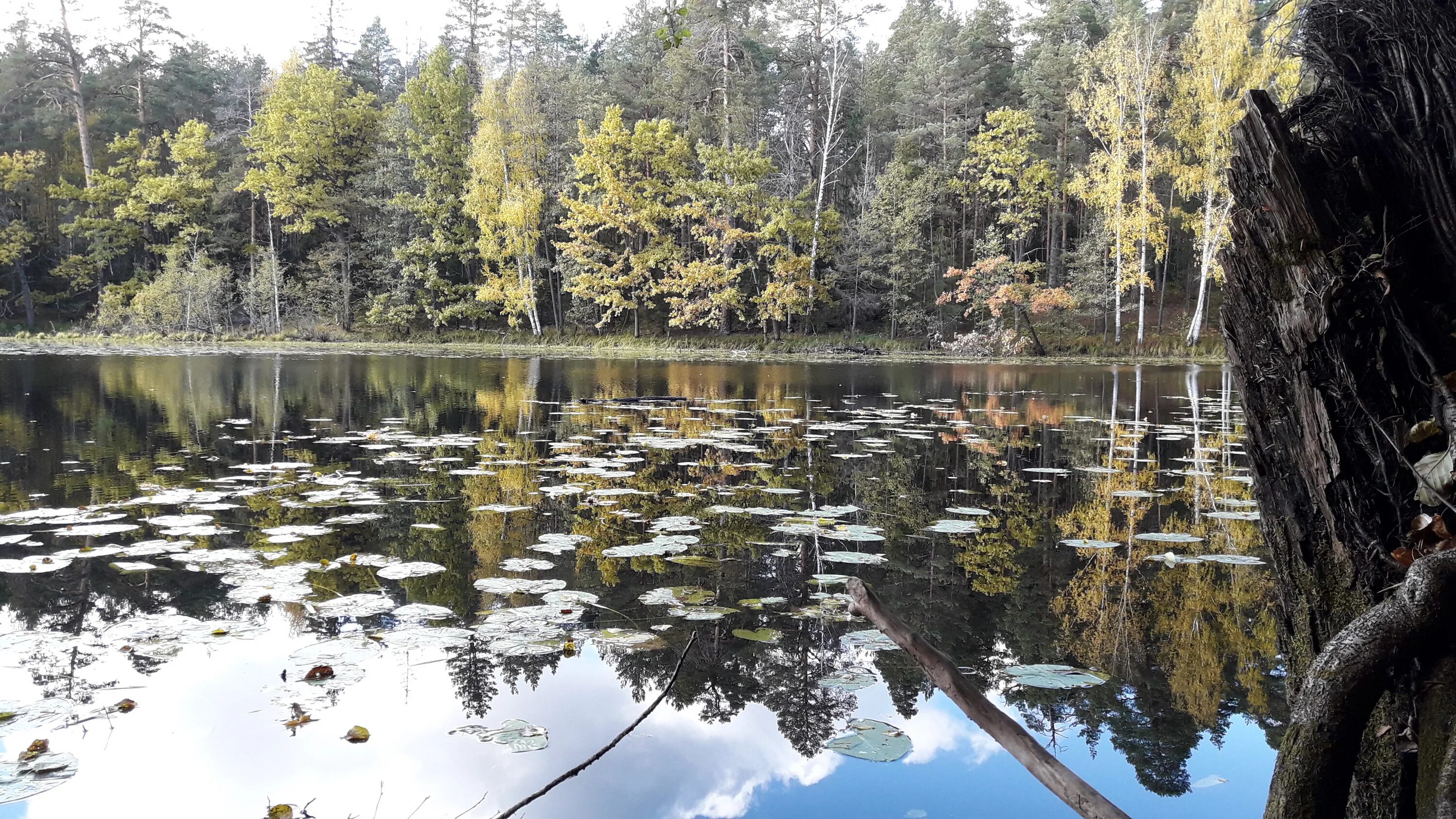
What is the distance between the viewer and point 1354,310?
4.87ft

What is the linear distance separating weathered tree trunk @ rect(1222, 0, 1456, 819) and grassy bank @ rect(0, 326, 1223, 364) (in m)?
22.9

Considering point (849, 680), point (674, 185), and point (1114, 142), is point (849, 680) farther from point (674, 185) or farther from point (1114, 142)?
point (674, 185)

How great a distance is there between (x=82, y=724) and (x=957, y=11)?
51367 millimetres

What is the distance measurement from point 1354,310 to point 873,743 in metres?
1.53

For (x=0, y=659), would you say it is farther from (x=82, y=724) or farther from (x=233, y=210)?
(x=233, y=210)

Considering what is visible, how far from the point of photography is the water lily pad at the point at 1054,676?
2639mm

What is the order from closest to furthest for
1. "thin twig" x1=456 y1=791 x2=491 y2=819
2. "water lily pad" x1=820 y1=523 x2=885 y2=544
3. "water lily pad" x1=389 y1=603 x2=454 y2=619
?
"thin twig" x1=456 y1=791 x2=491 y2=819 < "water lily pad" x1=389 y1=603 x2=454 y2=619 < "water lily pad" x1=820 y1=523 x2=885 y2=544

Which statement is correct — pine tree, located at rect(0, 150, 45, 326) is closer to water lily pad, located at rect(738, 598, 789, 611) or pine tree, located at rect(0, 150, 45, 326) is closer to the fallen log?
water lily pad, located at rect(738, 598, 789, 611)

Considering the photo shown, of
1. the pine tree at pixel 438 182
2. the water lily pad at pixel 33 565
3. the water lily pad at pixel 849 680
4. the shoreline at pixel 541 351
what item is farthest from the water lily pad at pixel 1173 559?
the pine tree at pixel 438 182

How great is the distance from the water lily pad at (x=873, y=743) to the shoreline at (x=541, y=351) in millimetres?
21949

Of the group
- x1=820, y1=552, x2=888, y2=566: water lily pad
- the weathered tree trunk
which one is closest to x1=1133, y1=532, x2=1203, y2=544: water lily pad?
x1=820, y1=552, x2=888, y2=566: water lily pad

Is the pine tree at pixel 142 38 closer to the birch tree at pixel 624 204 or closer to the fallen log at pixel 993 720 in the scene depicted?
the birch tree at pixel 624 204

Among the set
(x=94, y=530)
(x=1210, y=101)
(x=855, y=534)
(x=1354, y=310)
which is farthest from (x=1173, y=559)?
(x=1210, y=101)

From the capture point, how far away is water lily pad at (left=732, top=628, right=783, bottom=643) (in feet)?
9.71
